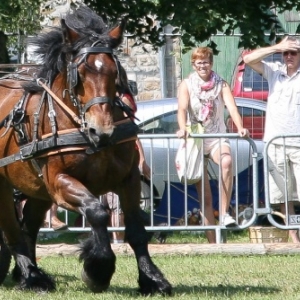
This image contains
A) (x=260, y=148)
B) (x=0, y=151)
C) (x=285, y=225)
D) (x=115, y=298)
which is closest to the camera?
(x=115, y=298)

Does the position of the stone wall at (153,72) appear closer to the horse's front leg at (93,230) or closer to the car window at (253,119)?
the car window at (253,119)

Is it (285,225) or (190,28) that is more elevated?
(190,28)

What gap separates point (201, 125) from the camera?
1223cm

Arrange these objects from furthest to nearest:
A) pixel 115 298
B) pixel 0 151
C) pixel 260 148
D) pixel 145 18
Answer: pixel 145 18
pixel 260 148
pixel 0 151
pixel 115 298

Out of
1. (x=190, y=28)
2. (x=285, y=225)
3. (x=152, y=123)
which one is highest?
(x=190, y=28)

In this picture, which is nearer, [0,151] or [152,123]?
[0,151]

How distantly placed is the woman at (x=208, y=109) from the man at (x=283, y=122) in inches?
16.9

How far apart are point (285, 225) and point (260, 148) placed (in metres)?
1.55

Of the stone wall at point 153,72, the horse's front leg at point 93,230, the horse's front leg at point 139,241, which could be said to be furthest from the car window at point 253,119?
the stone wall at point 153,72

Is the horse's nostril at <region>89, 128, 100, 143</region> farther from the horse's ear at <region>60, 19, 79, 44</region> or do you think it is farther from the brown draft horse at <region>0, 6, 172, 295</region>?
the horse's ear at <region>60, 19, 79, 44</region>

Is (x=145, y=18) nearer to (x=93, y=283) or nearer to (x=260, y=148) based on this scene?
(x=260, y=148)

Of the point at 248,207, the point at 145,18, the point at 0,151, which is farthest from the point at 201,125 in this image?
the point at 0,151

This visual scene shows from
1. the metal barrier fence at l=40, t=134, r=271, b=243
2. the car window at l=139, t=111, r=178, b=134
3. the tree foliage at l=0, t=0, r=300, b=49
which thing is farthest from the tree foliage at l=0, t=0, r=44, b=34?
the metal barrier fence at l=40, t=134, r=271, b=243

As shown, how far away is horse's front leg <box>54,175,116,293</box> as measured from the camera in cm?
782
